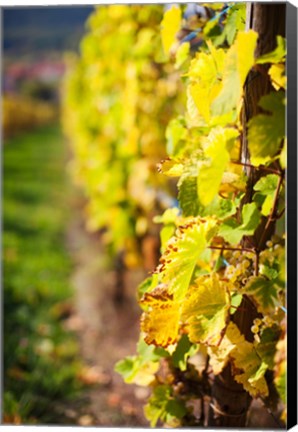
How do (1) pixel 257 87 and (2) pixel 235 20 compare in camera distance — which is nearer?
(1) pixel 257 87

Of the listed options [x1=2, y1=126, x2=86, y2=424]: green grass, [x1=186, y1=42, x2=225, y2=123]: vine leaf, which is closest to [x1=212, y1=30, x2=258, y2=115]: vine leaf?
[x1=186, y1=42, x2=225, y2=123]: vine leaf

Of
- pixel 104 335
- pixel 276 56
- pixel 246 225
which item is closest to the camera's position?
pixel 276 56

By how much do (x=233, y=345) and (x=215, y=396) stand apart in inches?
12.4

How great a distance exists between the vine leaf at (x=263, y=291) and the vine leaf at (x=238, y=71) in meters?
0.35

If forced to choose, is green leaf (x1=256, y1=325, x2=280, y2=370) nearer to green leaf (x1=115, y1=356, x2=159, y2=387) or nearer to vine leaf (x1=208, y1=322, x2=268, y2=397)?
vine leaf (x1=208, y1=322, x2=268, y2=397)

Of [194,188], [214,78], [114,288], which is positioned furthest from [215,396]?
[114,288]

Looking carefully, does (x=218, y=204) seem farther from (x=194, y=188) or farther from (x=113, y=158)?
(x=113, y=158)

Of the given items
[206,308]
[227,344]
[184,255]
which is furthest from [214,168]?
[227,344]

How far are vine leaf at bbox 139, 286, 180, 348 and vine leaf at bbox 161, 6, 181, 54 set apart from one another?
0.63 m

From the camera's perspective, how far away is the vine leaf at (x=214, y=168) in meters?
1.15

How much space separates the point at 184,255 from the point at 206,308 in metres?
0.12

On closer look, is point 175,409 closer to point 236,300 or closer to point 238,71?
point 236,300

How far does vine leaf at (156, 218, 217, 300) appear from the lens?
1292mm

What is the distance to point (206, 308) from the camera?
133 cm
